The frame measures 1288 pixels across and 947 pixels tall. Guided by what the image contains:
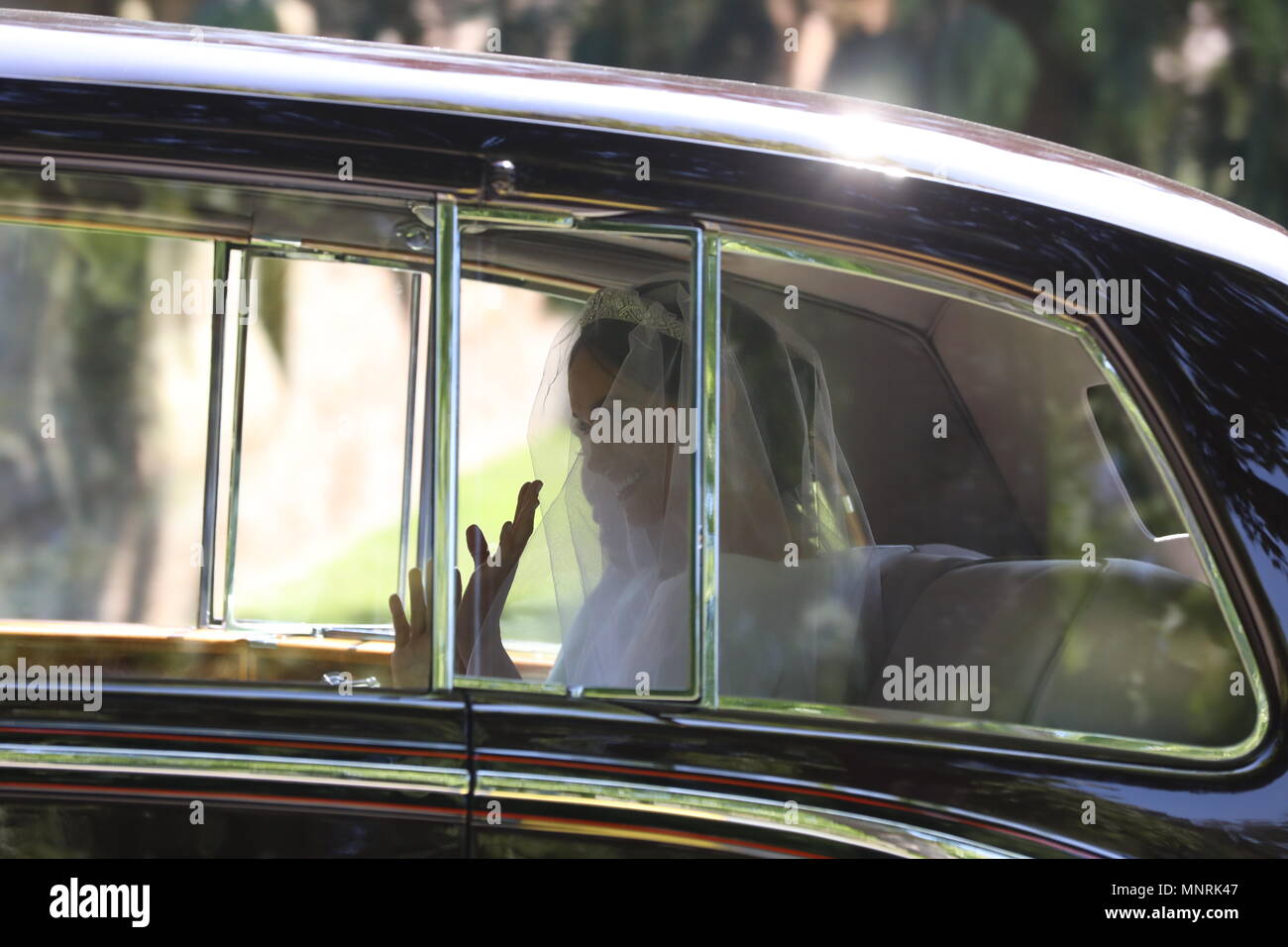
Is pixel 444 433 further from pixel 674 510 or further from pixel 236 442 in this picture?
pixel 236 442

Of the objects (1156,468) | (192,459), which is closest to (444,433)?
(1156,468)

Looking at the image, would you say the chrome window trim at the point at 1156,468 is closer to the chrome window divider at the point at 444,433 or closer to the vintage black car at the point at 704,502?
the vintage black car at the point at 704,502

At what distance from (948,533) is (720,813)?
1246 mm

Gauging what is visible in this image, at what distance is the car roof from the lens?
1.51 m

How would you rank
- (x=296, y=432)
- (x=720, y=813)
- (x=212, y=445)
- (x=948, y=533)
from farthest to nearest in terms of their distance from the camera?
(x=296, y=432) → (x=212, y=445) → (x=948, y=533) → (x=720, y=813)

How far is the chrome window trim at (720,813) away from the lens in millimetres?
1457

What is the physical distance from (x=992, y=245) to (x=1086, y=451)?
104 centimetres

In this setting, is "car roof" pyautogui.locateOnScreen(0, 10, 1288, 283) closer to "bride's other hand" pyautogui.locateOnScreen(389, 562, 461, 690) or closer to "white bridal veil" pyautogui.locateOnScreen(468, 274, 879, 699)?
"white bridal veil" pyautogui.locateOnScreen(468, 274, 879, 699)

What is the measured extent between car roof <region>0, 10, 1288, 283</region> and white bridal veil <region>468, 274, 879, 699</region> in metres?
0.24

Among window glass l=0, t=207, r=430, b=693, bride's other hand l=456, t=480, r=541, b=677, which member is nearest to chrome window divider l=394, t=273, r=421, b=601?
window glass l=0, t=207, r=430, b=693

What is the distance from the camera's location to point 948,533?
258 cm

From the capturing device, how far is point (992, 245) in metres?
1.58

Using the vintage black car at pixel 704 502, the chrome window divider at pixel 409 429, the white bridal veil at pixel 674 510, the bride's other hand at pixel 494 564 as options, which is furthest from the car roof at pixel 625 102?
the chrome window divider at pixel 409 429
